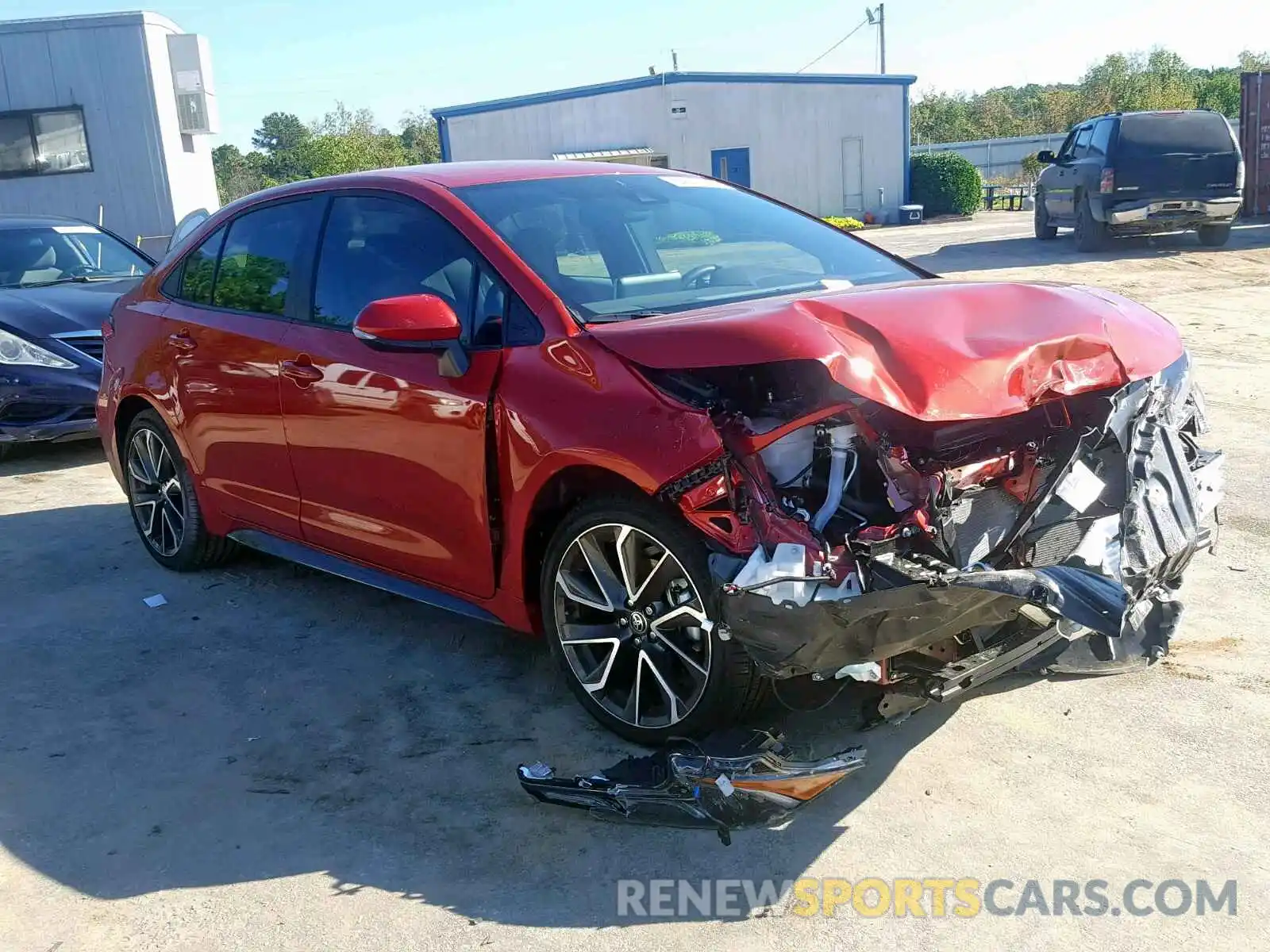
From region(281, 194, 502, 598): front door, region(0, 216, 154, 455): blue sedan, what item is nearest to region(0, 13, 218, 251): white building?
region(0, 216, 154, 455): blue sedan

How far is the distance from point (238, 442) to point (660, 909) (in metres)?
2.91

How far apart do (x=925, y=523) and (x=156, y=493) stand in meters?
4.07

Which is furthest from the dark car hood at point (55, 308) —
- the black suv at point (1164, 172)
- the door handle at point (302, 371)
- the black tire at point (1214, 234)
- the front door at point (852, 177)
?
the front door at point (852, 177)

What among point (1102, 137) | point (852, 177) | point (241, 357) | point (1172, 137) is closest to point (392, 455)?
point (241, 357)

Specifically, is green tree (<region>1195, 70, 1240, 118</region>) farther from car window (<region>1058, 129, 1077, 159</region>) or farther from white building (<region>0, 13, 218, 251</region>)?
white building (<region>0, 13, 218, 251</region>)

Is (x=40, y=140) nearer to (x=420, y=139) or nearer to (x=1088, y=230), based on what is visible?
(x=1088, y=230)

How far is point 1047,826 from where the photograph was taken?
10.3 ft

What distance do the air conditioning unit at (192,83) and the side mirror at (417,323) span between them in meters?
20.6

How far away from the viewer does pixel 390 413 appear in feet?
13.3

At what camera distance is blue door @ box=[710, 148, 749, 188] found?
32781 mm

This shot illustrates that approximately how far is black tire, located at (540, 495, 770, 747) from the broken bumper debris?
11cm

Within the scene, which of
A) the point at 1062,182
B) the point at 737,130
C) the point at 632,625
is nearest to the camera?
the point at 632,625

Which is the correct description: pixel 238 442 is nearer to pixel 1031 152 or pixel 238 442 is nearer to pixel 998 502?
pixel 998 502

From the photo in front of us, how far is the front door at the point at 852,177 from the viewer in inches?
1339
